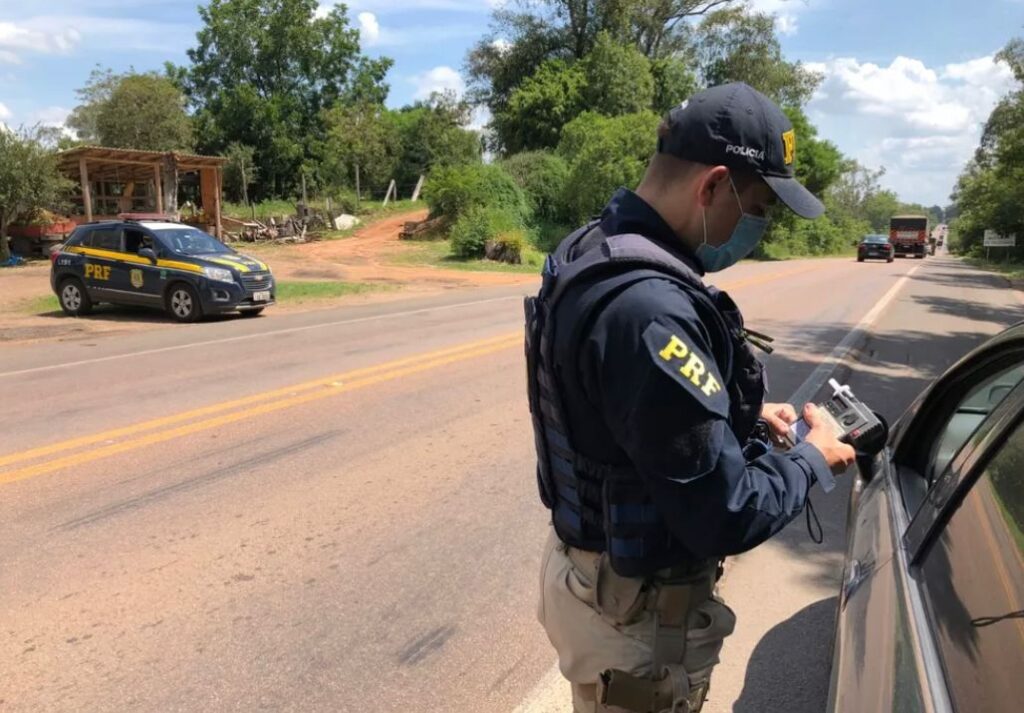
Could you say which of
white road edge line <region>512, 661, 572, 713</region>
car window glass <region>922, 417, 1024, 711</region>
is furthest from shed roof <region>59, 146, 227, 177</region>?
car window glass <region>922, 417, 1024, 711</region>

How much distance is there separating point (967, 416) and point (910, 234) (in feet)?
179

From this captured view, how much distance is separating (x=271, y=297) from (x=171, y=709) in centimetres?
1230

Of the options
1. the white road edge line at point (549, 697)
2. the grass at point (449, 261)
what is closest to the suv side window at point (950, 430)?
the white road edge line at point (549, 697)

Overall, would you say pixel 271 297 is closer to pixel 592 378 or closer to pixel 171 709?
pixel 171 709

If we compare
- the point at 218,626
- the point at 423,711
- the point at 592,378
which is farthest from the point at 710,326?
the point at 218,626

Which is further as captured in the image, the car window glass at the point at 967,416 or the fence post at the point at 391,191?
the fence post at the point at 391,191

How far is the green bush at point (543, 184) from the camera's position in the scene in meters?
37.2

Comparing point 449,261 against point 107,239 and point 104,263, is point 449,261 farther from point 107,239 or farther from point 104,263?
point 104,263

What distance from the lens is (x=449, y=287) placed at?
2053cm

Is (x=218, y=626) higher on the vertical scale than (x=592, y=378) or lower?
lower

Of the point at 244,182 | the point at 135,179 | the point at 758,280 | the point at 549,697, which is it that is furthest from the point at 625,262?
the point at 244,182

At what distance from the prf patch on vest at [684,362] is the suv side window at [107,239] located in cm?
1473

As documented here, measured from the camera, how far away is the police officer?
1.40 metres

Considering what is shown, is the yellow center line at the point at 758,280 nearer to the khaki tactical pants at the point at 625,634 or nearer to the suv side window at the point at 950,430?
the suv side window at the point at 950,430
